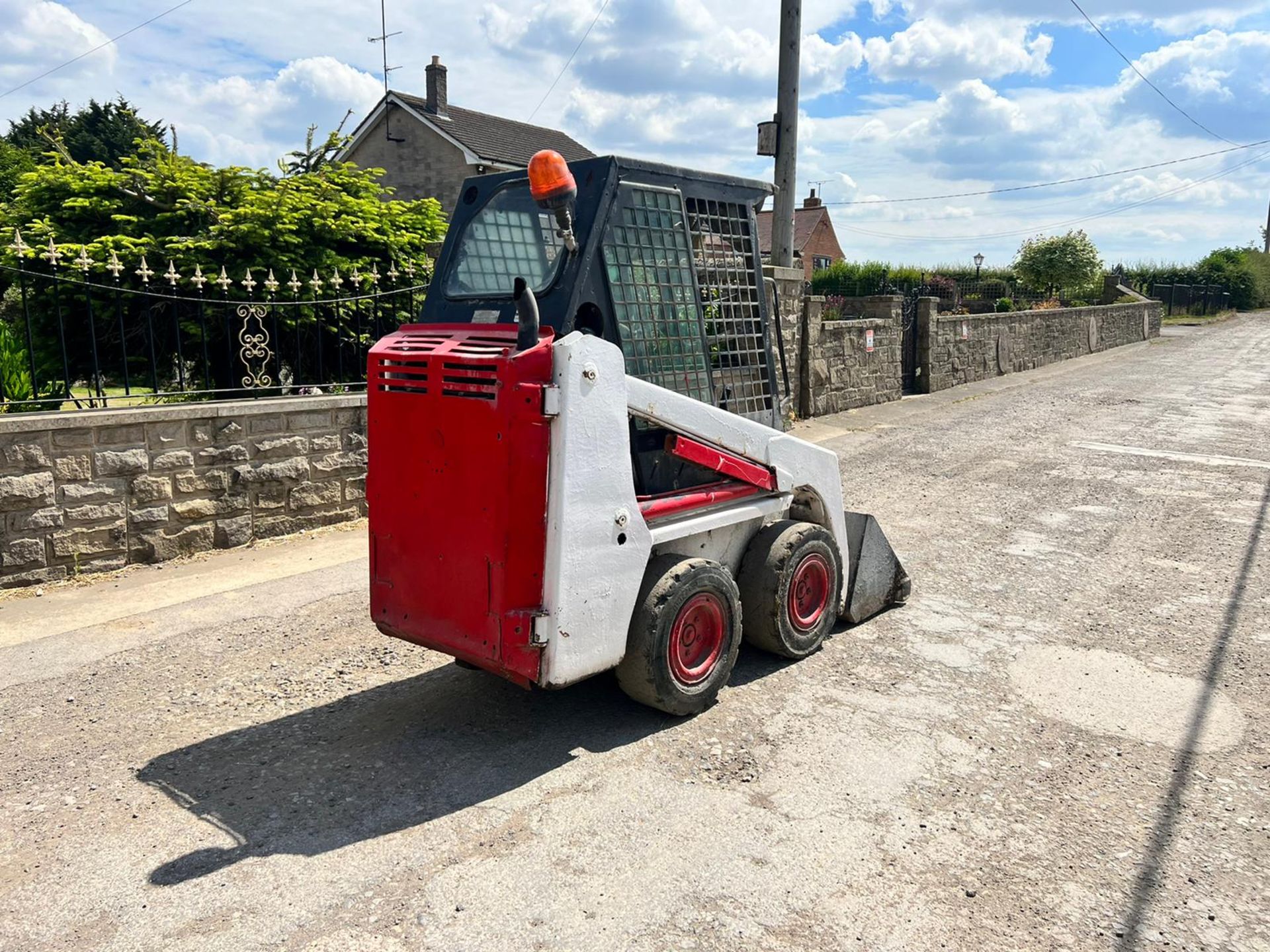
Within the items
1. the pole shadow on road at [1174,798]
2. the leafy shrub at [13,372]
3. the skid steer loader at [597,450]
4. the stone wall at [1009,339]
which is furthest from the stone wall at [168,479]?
the stone wall at [1009,339]

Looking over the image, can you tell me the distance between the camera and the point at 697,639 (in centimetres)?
429

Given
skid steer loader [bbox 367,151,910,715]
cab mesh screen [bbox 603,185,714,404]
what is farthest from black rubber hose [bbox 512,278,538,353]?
cab mesh screen [bbox 603,185,714,404]

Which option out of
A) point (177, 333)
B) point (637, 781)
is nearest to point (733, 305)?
point (637, 781)

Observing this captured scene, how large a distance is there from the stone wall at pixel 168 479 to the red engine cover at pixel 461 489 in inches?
111

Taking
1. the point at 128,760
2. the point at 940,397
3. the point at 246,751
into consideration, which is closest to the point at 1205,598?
the point at 246,751

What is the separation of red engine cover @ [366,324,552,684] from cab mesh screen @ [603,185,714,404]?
548 mm

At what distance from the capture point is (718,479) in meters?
4.59

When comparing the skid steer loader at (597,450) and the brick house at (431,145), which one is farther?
the brick house at (431,145)

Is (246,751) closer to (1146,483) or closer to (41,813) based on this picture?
(41,813)

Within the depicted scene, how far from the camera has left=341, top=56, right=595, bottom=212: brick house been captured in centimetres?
2795

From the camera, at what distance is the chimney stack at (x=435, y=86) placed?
96.4 ft

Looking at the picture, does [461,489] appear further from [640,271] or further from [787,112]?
[787,112]

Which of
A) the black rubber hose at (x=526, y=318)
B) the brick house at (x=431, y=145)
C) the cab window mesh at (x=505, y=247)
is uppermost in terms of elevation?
the brick house at (x=431, y=145)

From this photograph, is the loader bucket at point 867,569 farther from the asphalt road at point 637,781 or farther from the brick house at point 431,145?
the brick house at point 431,145
